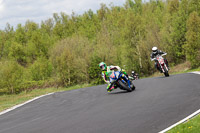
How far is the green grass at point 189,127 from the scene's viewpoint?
228 inches

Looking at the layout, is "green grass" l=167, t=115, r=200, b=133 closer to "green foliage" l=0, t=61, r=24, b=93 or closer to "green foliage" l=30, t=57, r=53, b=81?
"green foliage" l=0, t=61, r=24, b=93

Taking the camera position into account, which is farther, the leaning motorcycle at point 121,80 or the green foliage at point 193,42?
the green foliage at point 193,42

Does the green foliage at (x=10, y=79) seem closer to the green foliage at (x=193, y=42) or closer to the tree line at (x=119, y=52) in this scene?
the tree line at (x=119, y=52)

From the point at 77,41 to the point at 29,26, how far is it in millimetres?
52430

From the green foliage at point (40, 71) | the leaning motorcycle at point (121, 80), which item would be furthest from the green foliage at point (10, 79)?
the leaning motorcycle at point (121, 80)

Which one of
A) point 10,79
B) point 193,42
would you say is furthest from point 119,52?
point 10,79

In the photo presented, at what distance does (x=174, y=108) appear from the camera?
8359 mm

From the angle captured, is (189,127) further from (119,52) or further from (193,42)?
(119,52)

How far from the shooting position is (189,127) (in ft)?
19.7

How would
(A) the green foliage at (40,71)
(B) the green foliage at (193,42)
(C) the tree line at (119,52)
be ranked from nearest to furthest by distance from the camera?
(B) the green foliage at (193,42) → (C) the tree line at (119,52) → (A) the green foliage at (40,71)

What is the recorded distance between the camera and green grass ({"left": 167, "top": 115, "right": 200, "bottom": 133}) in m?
5.79

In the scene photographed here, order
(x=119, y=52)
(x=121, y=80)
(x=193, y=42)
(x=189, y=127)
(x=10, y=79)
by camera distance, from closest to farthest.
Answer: (x=189, y=127), (x=121, y=80), (x=193, y=42), (x=10, y=79), (x=119, y=52)

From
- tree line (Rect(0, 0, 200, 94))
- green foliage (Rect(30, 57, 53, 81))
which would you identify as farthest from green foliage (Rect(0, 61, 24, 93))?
green foliage (Rect(30, 57, 53, 81))

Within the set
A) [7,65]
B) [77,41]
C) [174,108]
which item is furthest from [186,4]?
[174,108]
